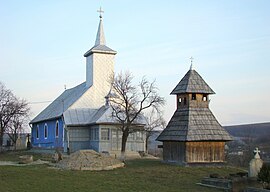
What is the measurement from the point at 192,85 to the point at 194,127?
11.7ft

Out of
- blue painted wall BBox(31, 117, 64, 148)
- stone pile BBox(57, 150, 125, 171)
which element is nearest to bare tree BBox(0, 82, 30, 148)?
blue painted wall BBox(31, 117, 64, 148)

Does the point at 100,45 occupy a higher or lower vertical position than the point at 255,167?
higher

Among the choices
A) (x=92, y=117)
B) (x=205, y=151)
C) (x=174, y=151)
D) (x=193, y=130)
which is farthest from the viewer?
(x=92, y=117)

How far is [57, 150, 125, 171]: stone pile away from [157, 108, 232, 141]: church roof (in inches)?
183

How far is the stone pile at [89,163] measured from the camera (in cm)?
2775

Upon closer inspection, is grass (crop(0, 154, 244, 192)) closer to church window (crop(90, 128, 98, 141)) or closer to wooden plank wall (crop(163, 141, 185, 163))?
wooden plank wall (crop(163, 141, 185, 163))

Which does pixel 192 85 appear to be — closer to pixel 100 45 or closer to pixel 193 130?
pixel 193 130

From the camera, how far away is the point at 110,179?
76.3ft

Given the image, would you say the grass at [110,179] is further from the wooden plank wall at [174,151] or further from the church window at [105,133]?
the church window at [105,133]

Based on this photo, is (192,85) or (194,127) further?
(192,85)

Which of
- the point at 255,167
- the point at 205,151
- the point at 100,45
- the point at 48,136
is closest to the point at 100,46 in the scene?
the point at 100,45

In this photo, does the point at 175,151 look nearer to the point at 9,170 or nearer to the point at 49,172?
the point at 49,172

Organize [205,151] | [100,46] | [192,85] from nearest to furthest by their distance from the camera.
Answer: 1. [205,151]
2. [192,85]
3. [100,46]

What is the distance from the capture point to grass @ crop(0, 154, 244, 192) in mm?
20188
